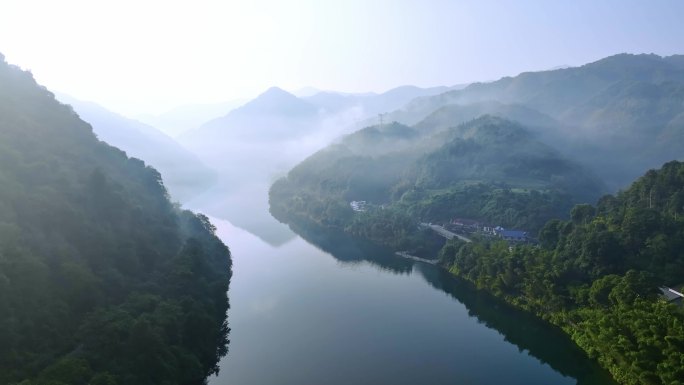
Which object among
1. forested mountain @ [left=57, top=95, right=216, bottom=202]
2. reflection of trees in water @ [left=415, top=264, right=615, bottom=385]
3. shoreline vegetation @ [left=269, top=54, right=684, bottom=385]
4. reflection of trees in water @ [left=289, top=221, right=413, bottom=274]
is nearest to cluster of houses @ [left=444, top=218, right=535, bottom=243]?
shoreline vegetation @ [left=269, top=54, right=684, bottom=385]

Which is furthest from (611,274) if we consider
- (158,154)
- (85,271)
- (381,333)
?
(158,154)

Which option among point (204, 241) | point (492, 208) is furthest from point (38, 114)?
point (492, 208)

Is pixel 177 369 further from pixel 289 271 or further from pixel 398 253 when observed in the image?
pixel 398 253

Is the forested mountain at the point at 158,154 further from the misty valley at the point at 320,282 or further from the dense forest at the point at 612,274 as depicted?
the dense forest at the point at 612,274

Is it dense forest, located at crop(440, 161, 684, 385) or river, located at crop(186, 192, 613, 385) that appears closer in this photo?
dense forest, located at crop(440, 161, 684, 385)

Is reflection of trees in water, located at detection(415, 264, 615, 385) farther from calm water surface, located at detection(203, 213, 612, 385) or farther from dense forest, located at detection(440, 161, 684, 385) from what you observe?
dense forest, located at detection(440, 161, 684, 385)

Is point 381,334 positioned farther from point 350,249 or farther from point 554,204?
point 554,204

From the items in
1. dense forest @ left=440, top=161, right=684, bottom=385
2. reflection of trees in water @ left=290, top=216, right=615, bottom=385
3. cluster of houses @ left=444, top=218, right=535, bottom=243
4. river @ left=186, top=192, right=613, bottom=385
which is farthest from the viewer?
cluster of houses @ left=444, top=218, right=535, bottom=243

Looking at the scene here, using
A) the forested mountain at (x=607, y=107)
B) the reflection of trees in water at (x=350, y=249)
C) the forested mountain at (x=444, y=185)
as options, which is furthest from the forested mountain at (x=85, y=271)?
the forested mountain at (x=607, y=107)

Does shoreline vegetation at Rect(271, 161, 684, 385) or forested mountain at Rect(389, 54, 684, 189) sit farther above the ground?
forested mountain at Rect(389, 54, 684, 189)
